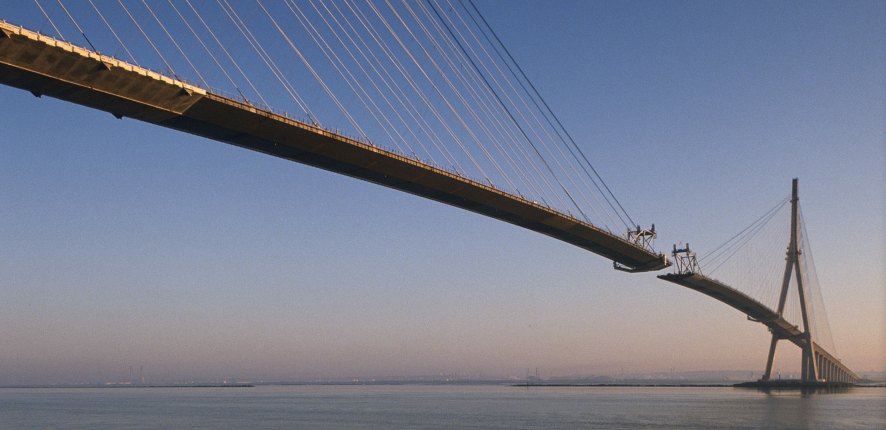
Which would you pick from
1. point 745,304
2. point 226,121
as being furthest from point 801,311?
point 226,121

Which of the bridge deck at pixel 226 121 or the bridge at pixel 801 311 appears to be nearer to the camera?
the bridge deck at pixel 226 121

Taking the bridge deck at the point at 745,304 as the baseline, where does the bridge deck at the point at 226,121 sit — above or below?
above

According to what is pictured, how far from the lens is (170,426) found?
39.3m

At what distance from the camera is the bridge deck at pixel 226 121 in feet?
72.8

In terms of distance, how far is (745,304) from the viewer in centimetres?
7681

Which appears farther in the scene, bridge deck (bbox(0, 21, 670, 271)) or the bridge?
the bridge

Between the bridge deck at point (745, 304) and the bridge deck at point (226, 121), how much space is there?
20.4 m

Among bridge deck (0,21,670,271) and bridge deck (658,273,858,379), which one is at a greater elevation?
bridge deck (0,21,670,271)

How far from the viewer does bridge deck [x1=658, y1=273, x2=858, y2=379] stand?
62.3 metres

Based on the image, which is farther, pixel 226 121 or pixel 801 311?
pixel 801 311

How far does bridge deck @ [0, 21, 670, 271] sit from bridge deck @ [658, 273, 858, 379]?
20447 millimetres

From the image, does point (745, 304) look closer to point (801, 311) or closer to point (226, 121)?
point (801, 311)

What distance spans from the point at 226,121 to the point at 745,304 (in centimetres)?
6760

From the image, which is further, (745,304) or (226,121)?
(745,304)
